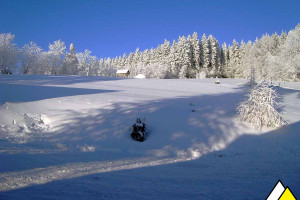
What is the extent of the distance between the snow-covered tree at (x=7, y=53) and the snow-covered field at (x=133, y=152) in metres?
26.3

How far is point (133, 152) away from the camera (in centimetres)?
479

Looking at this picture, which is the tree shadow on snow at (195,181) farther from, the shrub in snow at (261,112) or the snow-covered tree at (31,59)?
the snow-covered tree at (31,59)

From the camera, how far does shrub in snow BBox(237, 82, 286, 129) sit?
6645 millimetres

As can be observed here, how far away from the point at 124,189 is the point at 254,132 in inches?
218

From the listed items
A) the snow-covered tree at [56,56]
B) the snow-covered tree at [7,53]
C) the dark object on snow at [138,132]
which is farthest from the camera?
the snow-covered tree at [56,56]

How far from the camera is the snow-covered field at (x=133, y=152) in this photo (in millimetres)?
2829

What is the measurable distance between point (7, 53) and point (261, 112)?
34203 mm

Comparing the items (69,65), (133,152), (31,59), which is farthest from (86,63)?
(133,152)

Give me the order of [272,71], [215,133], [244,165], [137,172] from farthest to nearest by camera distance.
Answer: [272,71] < [215,133] < [244,165] < [137,172]

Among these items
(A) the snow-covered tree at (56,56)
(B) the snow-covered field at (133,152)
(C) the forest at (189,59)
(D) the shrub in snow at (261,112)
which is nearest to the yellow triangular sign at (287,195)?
(B) the snow-covered field at (133,152)

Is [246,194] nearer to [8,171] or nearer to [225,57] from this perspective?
[8,171]

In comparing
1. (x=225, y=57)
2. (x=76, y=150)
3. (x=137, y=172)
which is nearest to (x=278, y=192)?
(x=137, y=172)

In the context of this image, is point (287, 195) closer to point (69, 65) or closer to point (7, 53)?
point (7, 53)

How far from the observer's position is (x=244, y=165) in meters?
4.25
